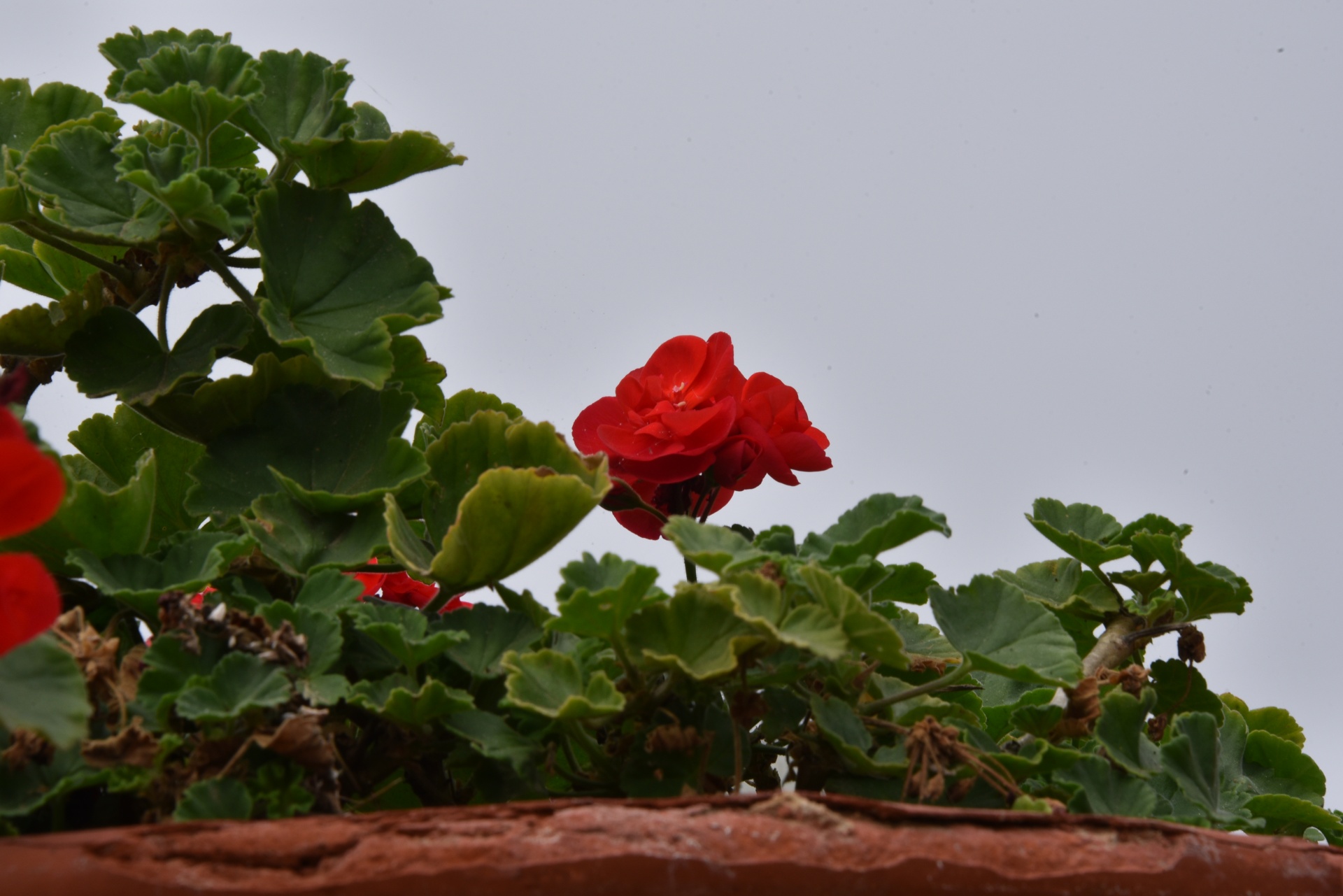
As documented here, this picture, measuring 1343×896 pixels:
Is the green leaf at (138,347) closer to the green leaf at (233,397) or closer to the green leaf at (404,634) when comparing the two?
the green leaf at (233,397)

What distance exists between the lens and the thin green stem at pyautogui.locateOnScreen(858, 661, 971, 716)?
54 centimetres

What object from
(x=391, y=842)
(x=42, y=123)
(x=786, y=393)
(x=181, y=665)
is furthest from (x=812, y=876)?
(x=42, y=123)

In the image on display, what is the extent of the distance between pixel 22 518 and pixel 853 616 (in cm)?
29

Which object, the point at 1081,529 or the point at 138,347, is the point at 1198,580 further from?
the point at 138,347

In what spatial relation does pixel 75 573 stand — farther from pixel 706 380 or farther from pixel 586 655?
pixel 706 380

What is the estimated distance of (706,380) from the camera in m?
0.74

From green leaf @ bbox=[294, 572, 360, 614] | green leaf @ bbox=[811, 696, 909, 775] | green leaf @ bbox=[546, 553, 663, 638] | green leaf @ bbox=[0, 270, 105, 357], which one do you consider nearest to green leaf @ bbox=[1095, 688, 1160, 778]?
green leaf @ bbox=[811, 696, 909, 775]

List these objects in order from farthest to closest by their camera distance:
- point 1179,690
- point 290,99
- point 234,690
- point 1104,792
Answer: point 1179,690 → point 290,99 → point 1104,792 → point 234,690

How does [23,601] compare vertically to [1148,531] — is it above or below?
below

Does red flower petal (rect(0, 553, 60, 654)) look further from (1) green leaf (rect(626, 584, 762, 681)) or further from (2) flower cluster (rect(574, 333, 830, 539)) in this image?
(2) flower cluster (rect(574, 333, 830, 539))

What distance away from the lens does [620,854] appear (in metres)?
0.38

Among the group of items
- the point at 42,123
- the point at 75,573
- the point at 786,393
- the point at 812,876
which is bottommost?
the point at 812,876

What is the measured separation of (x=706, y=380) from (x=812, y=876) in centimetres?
39

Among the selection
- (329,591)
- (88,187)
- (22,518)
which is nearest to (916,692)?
(329,591)
